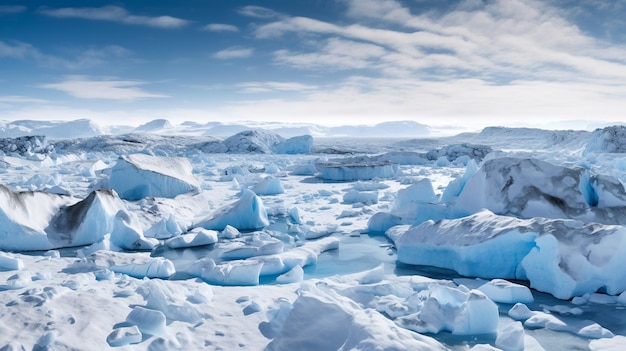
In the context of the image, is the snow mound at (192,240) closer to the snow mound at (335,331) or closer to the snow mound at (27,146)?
the snow mound at (335,331)

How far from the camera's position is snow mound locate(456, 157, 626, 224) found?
6445mm

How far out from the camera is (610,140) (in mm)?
24844

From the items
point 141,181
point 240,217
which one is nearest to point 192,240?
point 240,217

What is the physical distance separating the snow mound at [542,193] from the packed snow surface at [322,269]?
21mm

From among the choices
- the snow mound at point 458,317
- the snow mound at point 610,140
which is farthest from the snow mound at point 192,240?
the snow mound at point 610,140

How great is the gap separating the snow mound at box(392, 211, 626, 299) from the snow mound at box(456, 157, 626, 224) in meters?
1.45

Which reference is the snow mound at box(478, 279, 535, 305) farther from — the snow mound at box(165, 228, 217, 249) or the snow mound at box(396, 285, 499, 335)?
the snow mound at box(165, 228, 217, 249)

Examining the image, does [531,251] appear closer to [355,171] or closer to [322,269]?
[322,269]

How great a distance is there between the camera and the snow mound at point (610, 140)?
24688 millimetres

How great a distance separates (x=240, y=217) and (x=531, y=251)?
451cm

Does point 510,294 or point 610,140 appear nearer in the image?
point 510,294

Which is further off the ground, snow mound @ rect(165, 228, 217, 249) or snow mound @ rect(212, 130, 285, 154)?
snow mound @ rect(212, 130, 285, 154)

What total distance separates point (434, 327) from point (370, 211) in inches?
223

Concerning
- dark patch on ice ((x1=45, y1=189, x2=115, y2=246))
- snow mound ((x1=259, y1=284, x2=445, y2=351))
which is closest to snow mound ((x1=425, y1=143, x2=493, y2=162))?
dark patch on ice ((x1=45, y1=189, x2=115, y2=246))
